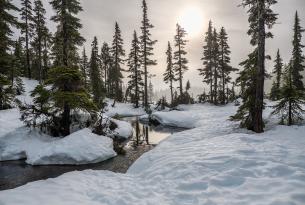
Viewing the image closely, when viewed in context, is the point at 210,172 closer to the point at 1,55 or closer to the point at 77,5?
the point at 77,5

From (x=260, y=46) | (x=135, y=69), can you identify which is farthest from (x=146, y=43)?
(x=260, y=46)

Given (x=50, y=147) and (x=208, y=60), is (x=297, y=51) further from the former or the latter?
(x=50, y=147)

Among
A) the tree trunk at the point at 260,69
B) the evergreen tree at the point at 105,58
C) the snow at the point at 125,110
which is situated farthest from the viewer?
the evergreen tree at the point at 105,58

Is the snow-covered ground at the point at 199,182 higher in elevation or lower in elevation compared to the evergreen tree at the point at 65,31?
lower

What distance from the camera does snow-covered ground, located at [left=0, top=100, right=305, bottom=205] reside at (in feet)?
19.9

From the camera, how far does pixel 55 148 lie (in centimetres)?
1280

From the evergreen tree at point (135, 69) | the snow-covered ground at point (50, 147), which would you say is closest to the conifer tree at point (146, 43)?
the evergreen tree at point (135, 69)

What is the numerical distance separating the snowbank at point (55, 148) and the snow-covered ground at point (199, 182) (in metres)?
3.07

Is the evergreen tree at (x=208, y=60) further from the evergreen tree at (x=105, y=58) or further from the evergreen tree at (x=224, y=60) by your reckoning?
the evergreen tree at (x=105, y=58)

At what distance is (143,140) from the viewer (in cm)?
1803

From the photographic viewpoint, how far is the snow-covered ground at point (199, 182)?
6.08m

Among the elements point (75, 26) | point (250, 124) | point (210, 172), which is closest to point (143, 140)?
point (250, 124)

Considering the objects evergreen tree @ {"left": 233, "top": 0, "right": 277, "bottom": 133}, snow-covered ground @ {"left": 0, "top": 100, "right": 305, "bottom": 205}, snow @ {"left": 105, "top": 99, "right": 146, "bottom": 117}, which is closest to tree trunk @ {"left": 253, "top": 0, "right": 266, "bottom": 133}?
evergreen tree @ {"left": 233, "top": 0, "right": 277, "bottom": 133}

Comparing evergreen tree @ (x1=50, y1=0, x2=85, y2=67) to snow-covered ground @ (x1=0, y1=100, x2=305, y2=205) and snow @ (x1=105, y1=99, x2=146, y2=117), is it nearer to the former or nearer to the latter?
snow-covered ground @ (x1=0, y1=100, x2=305, y2=205)
